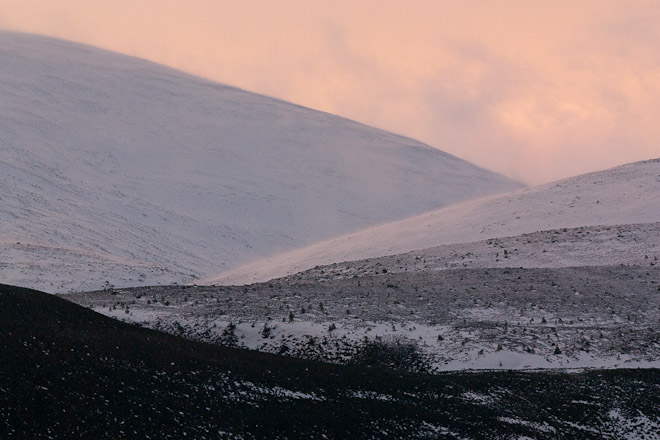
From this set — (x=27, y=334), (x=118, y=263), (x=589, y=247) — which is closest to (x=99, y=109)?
(x=118, y=263)

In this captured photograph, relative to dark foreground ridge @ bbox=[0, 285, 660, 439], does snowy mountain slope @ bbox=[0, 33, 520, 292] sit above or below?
above

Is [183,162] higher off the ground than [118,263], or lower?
higher

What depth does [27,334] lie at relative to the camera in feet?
46.4

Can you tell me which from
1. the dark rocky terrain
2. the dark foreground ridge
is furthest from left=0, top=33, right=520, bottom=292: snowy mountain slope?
the dark foreground ridge

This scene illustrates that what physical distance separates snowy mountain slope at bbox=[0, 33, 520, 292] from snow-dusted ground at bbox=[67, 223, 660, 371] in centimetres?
900

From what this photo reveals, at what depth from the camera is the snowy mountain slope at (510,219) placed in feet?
138

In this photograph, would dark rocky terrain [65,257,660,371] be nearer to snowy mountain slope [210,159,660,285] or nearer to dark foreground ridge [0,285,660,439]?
dark foreground ridge [0,285,660,439]

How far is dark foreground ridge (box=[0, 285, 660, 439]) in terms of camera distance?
12.2 metres

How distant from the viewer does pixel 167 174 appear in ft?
209

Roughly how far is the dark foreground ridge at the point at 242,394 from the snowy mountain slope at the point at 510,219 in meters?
Answer: 23.0

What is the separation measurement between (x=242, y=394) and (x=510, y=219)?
108ft

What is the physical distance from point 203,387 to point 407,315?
10.4 meters

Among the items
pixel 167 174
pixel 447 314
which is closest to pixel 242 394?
pixel 447 314

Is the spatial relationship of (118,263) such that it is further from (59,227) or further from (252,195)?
(252,195)
